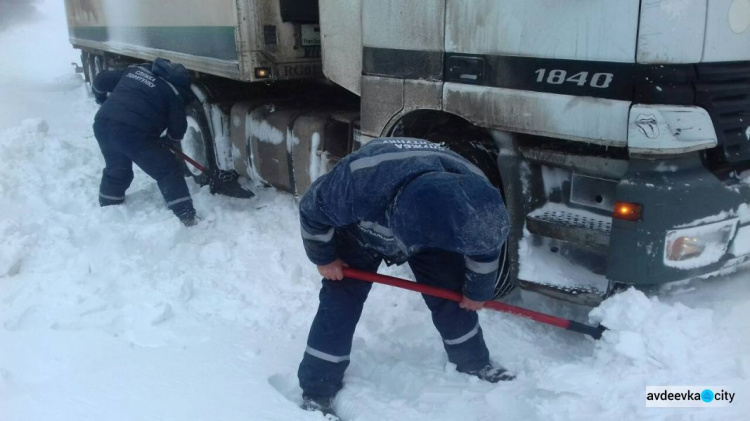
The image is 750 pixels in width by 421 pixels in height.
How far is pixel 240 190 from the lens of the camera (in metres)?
6.08

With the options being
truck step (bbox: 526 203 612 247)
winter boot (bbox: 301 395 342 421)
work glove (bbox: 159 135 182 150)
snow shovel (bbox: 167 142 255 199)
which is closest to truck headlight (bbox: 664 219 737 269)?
truck step (bbox: 526 203 612 247)

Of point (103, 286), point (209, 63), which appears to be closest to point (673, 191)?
point (103, 286)

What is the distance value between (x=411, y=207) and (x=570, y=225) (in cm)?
117

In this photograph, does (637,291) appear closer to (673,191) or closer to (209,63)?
(673,191)

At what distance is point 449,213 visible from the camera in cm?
220

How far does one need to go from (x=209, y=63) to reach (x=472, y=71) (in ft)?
9.42

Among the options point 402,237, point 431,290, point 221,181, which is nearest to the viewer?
point 402,237

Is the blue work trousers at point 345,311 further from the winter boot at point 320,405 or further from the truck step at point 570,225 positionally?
the truck step at point 570,225

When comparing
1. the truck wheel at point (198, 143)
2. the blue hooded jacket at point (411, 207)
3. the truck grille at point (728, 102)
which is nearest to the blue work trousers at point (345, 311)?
the blue hooded jacket at point (411, 207)

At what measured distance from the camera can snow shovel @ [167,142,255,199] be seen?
6043mm

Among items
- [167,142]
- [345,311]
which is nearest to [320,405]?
[345,311]

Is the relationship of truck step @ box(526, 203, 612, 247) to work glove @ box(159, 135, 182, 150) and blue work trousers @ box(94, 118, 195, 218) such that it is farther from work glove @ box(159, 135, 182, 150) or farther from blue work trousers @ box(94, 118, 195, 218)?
work glove @ box(159, 135, 182, 150)

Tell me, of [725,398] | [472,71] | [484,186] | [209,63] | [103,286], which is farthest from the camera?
[209,63]

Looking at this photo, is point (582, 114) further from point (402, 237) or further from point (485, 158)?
point (402, 237)
